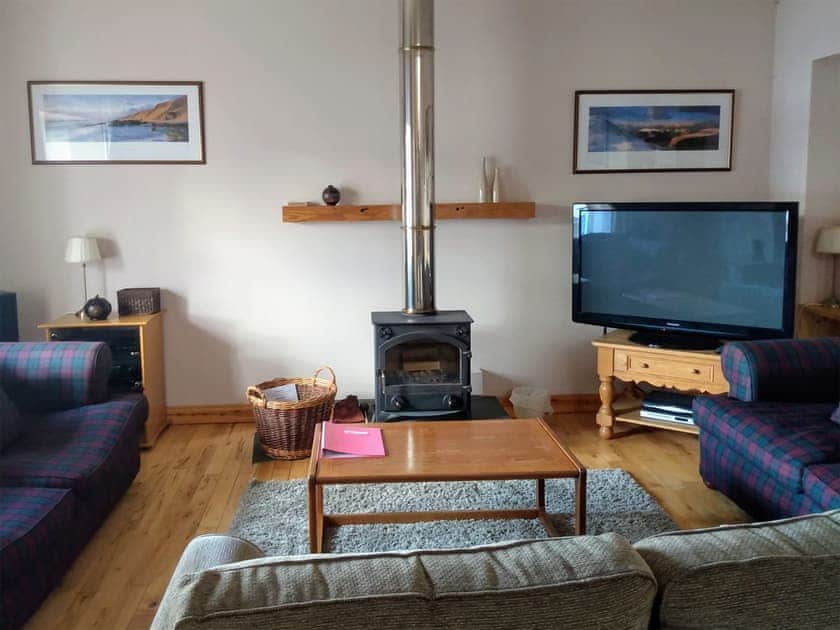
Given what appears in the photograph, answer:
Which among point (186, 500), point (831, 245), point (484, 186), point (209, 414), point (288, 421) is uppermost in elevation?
point (484, 186)

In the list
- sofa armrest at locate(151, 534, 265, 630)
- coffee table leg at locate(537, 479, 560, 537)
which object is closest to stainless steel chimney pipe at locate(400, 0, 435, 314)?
coffee table leg at locate(537, 479, 560, 537)

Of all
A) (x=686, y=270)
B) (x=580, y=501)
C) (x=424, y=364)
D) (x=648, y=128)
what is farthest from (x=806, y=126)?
(x=580, y=501)

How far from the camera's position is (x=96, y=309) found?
3.85m

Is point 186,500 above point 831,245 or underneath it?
underneath

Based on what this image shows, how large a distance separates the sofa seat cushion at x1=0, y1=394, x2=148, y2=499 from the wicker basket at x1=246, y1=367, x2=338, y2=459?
0.60 metres

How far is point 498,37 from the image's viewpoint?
4172 mm

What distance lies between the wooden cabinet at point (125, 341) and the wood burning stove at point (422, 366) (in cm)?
119

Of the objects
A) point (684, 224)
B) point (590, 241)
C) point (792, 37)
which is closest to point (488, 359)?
point (590, 241)

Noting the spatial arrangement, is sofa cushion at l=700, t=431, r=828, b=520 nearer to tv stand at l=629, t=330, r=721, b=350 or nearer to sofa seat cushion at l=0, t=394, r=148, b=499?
tv stand at l=629, t=330, r=721, b=350

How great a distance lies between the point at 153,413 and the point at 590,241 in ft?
8.22

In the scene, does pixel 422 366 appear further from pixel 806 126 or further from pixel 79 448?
pixel 806 126

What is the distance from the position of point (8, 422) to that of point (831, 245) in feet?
12.9

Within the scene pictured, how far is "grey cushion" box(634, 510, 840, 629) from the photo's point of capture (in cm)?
93

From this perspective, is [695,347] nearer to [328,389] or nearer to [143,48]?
[328,389]
